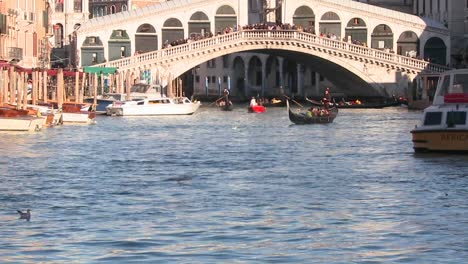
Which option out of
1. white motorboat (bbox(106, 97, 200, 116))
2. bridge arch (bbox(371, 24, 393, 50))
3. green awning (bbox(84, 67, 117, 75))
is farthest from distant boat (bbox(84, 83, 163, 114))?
bridge arch (bbox(371, 24, 393, 50))

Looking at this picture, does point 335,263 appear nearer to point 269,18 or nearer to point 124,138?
point 124,138

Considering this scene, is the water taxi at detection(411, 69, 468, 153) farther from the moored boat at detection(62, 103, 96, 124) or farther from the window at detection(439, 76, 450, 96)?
the moored boat at detection(62, 103, 96, 124)

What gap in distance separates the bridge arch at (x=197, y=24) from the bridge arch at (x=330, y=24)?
5.40 m

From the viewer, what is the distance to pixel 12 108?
43281mm

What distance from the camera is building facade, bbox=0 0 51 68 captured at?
60031 millimetres

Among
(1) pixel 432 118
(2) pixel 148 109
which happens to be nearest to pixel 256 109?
(2) pixel 148 109

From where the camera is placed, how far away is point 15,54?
202 ft

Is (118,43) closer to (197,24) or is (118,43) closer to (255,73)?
(197,24)

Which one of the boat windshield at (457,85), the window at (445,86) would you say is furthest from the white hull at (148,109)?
the boat windshield at (457,85)

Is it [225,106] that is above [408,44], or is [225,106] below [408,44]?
below

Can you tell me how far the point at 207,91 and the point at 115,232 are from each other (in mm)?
76501

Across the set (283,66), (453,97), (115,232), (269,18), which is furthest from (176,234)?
(283,66)

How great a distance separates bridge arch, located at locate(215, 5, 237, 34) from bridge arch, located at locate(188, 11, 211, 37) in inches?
25.0

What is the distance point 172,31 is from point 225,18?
9.32 feet
